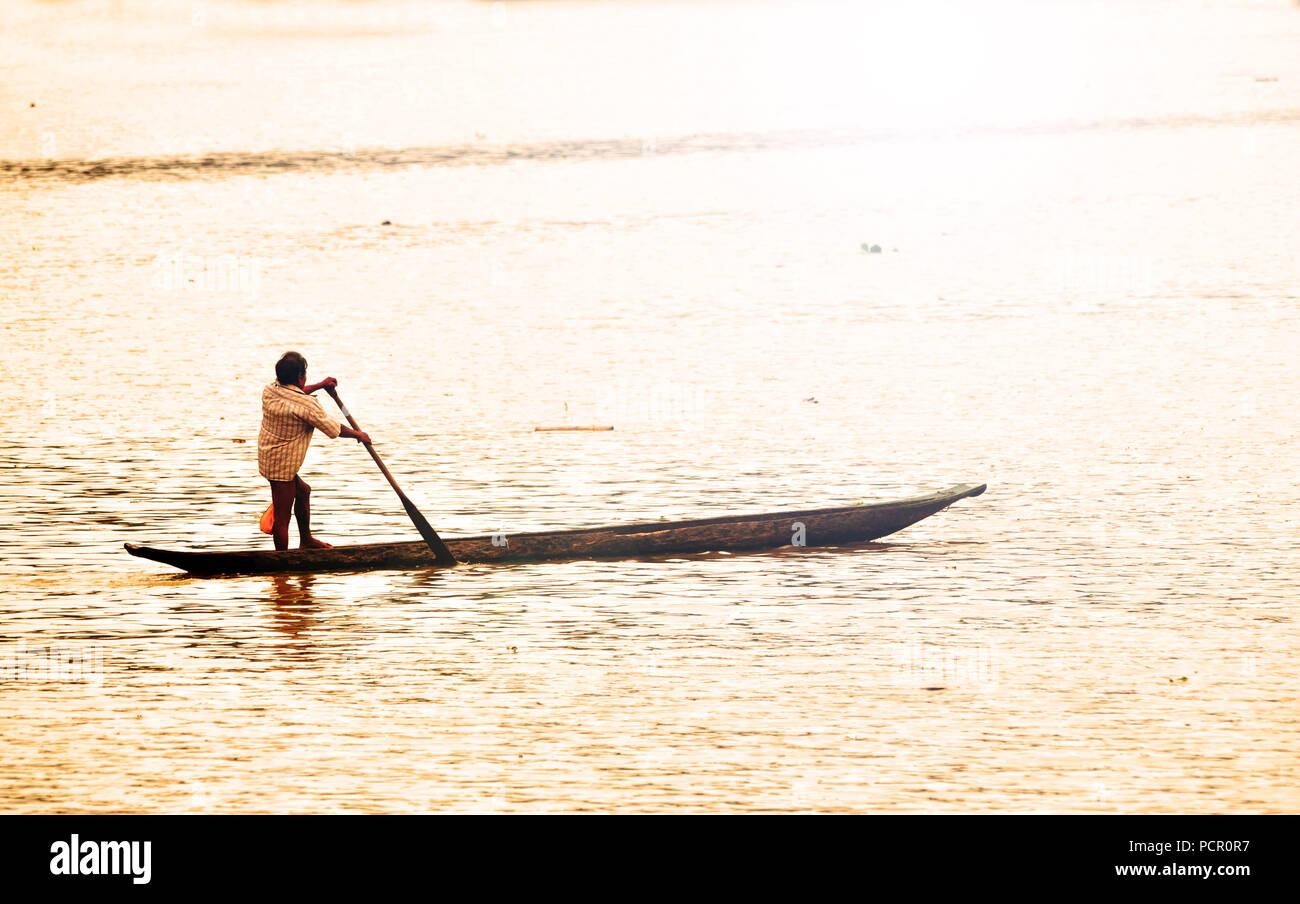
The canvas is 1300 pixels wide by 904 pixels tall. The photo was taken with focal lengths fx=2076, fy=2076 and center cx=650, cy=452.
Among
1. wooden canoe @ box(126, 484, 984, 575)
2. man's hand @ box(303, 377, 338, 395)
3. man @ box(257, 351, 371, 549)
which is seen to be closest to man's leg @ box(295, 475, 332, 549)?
man @ box(257, 351, 371, 549)

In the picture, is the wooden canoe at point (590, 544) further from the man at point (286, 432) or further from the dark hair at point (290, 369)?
the dark hair at point (290, 369)

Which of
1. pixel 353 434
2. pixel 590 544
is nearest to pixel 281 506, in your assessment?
pixel 353 434

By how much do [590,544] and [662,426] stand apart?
3.99 m

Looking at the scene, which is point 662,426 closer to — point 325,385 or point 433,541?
point 433,541

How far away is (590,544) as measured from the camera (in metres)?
11.0

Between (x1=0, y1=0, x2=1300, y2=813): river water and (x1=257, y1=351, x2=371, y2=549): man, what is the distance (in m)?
0.54

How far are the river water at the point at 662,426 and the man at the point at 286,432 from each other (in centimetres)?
54

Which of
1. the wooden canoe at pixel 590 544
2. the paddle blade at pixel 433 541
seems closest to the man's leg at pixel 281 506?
the wooden canoe at pixel 590 544

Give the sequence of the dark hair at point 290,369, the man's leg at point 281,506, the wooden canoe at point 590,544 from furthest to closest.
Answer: the man's leg at point 281,506, the dark hair at point 290,369, the wooden canoe at point 590,544

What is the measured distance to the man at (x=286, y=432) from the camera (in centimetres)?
1088

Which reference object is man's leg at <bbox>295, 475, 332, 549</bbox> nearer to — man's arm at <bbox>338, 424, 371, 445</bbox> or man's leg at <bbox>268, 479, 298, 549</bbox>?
man's leg at <bbox>268, 479, 298, 549</bbox>

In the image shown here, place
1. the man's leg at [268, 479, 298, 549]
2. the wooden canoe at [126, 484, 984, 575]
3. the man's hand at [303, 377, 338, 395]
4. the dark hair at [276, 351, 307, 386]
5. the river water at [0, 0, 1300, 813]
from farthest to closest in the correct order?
the man's leg at [268, 479, 298, 549] < the dark hair at [276, 351, 307, 386] < the wooden canoe at [126, 484, 984, 575] < the man's hand at [303, 377, 338, 395] < the river water at [0, 0, 1300, 813]

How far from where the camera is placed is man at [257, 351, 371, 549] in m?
10.9
